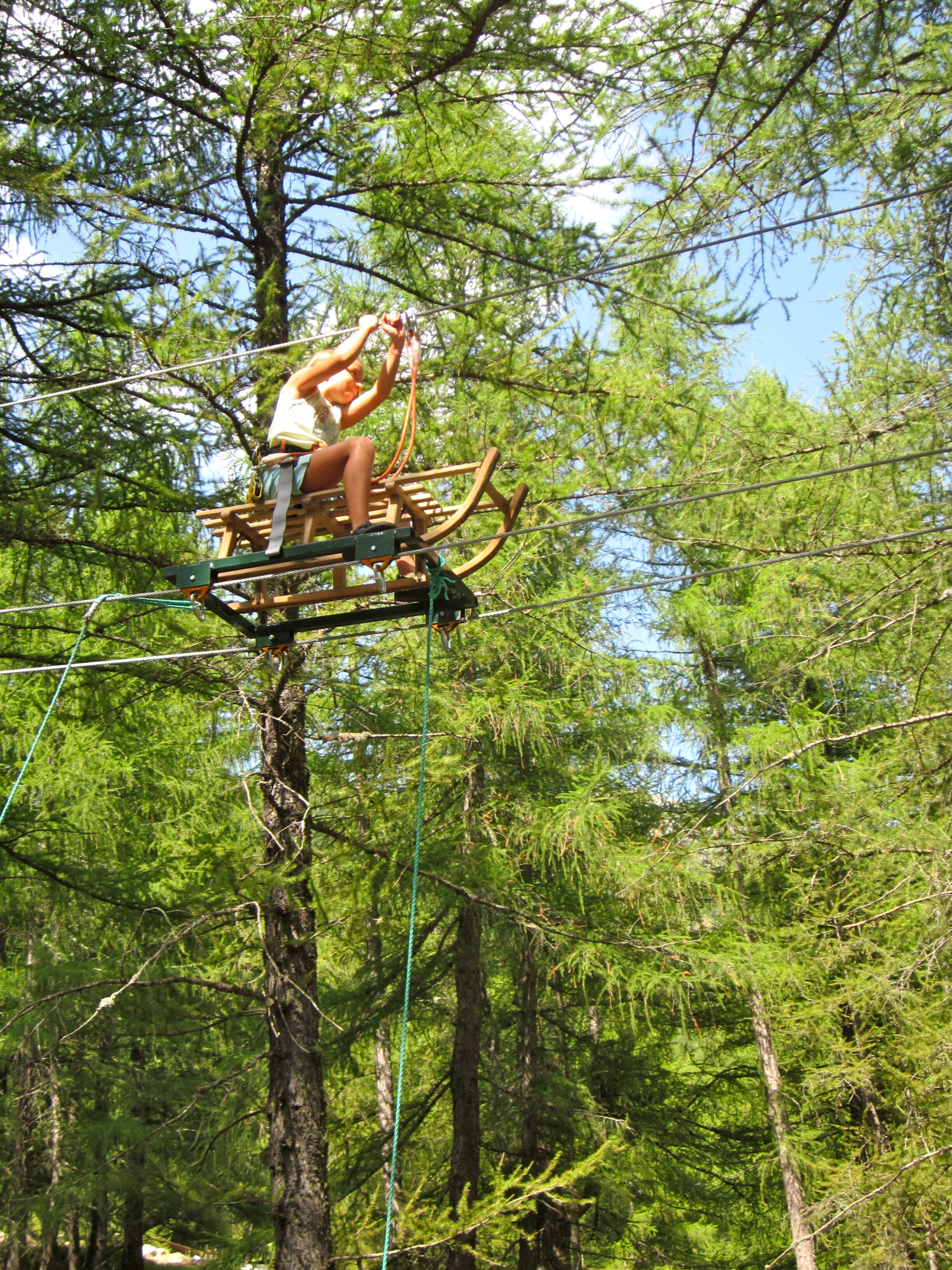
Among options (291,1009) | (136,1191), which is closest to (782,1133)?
(291,1009)

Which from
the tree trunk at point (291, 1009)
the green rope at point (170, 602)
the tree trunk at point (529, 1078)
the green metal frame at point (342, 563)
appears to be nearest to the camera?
the green metal frame at point (342, 563)

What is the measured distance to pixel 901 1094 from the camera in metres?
10.0

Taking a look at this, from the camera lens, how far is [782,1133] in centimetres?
1050

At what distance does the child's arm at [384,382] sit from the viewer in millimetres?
4469

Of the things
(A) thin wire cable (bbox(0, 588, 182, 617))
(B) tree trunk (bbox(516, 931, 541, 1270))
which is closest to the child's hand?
(A) thin wire cable (bbox(0, 588, 182, 617))

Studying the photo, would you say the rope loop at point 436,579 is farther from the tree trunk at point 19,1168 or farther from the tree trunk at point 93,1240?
the tree trunk at point 93,1240

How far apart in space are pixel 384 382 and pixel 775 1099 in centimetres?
904

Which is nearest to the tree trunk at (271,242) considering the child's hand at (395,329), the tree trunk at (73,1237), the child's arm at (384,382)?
the child's arm at (384,382)

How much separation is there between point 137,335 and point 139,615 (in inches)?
69.7

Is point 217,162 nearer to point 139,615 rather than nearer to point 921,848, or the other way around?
point 139,615

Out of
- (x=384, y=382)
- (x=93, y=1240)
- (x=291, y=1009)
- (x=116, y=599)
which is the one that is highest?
(x=384, y=382)

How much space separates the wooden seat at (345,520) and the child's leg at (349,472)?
5cm

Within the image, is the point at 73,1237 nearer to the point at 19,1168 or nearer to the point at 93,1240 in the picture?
the point at 93,1240

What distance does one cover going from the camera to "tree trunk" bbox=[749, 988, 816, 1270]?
10.1m
